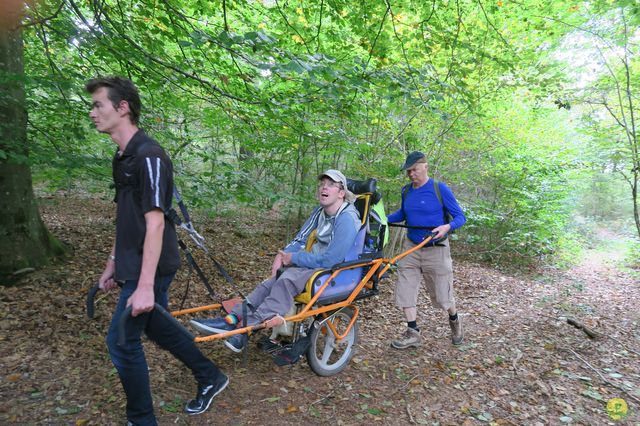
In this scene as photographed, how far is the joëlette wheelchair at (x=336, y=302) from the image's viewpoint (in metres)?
3.04

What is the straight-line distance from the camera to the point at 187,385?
315 cm

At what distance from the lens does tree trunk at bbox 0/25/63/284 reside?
376 cm

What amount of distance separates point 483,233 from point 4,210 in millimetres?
12249

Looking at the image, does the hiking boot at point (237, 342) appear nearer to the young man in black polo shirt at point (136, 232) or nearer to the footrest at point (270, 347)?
the footrest at point (270, 347)

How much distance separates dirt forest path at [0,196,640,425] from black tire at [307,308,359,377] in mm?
105

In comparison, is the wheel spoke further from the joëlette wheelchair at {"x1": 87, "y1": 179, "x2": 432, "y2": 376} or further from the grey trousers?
the grey trousers

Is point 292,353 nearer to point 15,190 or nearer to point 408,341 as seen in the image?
point 408,341

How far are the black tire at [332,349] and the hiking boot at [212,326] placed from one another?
2.90ft

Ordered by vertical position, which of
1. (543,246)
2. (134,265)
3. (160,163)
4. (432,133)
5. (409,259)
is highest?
(432,133)

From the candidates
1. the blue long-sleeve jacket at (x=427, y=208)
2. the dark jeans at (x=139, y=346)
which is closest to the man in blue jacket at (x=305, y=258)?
the dark jeans at (x=139, y=346)

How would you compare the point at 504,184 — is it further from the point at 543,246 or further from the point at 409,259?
the point at 409,259

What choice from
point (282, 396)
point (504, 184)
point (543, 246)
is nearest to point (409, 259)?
point (282, 396)

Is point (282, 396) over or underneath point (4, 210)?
underneath
